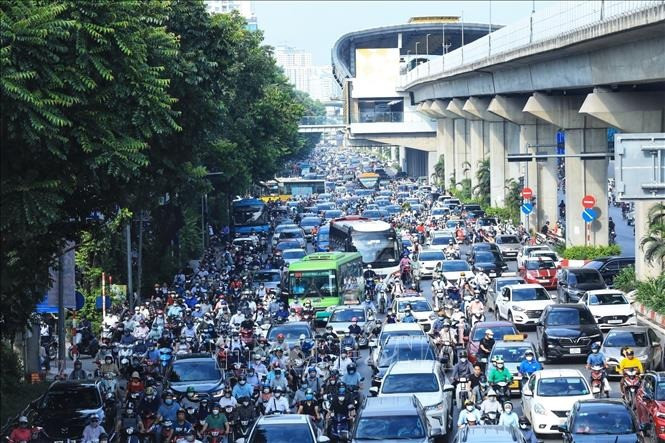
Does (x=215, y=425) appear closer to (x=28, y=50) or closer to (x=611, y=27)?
(x=28, y=50)

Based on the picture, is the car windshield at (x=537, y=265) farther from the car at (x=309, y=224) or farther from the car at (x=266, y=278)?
the car at (x=309, y=224)

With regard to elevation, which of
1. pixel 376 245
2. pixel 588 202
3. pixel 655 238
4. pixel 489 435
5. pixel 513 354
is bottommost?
pixel 513 354

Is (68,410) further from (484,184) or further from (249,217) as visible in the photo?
(484,184)

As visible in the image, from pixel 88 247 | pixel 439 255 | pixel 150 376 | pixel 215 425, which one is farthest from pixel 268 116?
pixel 215 425

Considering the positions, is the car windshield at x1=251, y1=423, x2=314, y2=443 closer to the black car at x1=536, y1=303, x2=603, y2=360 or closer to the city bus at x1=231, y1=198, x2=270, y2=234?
the black car at x1=536, y1=303, x2=603, y2=360

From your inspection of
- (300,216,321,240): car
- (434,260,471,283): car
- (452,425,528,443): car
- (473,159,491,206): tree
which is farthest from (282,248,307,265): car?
(452,425,528,443): car

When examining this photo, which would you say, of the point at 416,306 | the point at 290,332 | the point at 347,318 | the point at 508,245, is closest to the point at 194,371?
the point at 290,332

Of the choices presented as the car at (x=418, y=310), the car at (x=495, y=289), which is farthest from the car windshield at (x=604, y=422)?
the car at (x=495, y=289)
